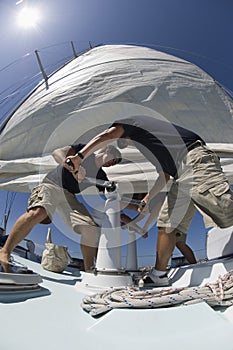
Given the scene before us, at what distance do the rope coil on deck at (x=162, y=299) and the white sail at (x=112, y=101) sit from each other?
1265mm

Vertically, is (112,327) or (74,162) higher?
(74,162)

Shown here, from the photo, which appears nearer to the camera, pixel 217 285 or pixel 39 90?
pixel 217 285

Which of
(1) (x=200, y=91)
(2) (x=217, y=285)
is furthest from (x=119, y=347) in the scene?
(1) (x=200, y=91)

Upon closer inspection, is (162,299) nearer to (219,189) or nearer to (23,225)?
(219,189)

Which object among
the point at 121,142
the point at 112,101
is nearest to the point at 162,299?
the point at 121,142

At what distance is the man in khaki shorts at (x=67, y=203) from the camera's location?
0.81m

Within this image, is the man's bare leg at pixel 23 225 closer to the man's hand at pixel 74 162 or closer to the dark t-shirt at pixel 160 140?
the man's hand at pixel 74 162

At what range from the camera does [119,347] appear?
33 cm

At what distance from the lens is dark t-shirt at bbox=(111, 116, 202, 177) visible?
0.77 meters

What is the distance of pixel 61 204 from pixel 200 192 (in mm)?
480

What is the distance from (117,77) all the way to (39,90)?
1.93 feet

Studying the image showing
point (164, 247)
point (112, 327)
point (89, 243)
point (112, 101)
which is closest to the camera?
point (112, 327)

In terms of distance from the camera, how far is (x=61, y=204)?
0.95 meters

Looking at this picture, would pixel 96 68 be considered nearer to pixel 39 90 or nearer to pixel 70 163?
pixel 39 90
